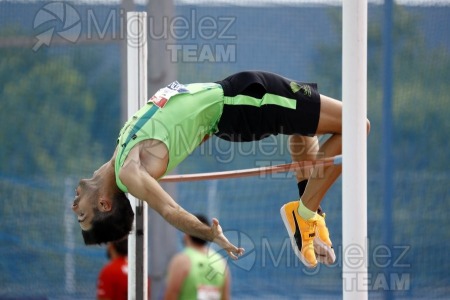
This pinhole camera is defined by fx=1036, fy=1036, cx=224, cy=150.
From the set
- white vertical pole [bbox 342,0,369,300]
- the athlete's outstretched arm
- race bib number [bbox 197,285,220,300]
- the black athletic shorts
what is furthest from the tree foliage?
white vertical pole [bbox 342,0,369,300]

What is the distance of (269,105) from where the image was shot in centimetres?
483

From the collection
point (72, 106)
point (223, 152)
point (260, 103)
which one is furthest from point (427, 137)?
point (260, 103)

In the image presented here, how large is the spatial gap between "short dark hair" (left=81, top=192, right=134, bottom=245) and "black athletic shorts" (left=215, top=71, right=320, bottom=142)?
2.07ft

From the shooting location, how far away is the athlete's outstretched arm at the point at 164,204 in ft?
14.3

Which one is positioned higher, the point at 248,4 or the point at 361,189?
the point at 248,4

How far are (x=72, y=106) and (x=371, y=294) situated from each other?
9.17 feet

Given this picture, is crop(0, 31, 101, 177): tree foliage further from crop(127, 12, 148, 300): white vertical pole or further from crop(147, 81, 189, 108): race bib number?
crop(147, 81, 189, 108): race bib number

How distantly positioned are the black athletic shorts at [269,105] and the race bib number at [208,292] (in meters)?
2.38

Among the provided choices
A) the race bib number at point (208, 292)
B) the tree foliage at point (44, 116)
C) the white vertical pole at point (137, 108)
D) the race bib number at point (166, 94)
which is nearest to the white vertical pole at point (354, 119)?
the race bib number at point (166, 94)

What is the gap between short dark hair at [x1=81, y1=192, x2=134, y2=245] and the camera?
498cm

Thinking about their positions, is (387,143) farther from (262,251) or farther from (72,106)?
(72,106)

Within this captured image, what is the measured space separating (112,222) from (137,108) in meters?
0.70

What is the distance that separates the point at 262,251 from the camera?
26.1 ft

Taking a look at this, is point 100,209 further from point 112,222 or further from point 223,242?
point 223,242
